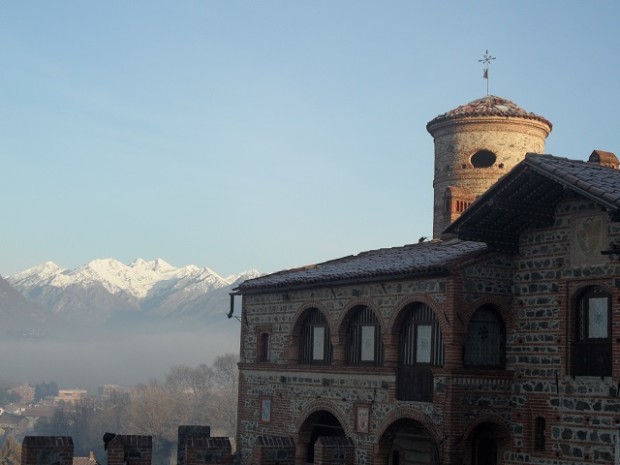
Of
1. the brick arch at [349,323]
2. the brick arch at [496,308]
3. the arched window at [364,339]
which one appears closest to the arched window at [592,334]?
the brick arch at [496,308]

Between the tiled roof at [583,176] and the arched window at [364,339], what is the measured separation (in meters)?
6.45

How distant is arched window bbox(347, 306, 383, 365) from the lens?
24906 mm

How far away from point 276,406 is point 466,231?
9.19m

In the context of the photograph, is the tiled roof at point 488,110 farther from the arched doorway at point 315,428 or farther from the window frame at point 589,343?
the window frame at point 589,343

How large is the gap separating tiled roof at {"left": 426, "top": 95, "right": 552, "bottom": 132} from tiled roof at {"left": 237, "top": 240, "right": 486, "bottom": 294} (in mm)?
6873

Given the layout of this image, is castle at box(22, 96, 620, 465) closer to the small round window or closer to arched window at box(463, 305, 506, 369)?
arched window at box(463, 305, 506, 369)

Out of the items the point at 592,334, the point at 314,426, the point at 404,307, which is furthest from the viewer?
the point at 314,426

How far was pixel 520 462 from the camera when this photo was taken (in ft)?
71.6

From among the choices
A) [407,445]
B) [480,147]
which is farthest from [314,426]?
[480,147]

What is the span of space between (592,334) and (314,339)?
900 cm

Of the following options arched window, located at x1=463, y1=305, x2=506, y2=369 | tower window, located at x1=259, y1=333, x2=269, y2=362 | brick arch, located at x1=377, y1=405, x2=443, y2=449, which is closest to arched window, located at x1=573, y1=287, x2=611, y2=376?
arched window, located at x1=463, y1=305, x2=506, y2=369

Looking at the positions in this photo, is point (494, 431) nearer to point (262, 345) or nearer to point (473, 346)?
point (473, 346)

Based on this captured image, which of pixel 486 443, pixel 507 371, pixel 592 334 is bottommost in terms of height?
pixel 486 443

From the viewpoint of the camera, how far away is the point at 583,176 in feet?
64.5
